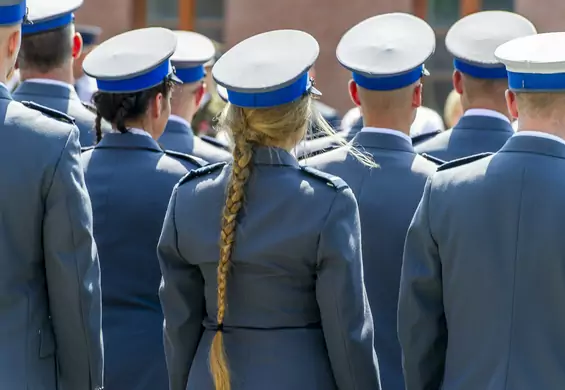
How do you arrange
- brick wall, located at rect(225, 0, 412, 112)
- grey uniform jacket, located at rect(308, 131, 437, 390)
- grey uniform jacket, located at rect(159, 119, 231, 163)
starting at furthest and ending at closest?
brick wall, located at rect(225, 0, 412, 112), grey uniform jacket, located at rect(159, 119, 231, 163), grey uniform jacket, located at rect(308, 131, 437, 390)

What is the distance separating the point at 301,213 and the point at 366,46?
1.13 metres

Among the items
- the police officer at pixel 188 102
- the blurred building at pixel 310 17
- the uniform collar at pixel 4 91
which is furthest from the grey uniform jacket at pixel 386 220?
the blurred building at pixel 310 17

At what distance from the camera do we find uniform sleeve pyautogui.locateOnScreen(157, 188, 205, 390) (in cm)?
362

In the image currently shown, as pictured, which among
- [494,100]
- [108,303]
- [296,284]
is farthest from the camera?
[494,100]

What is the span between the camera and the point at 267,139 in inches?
141

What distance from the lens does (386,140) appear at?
14.0 feet

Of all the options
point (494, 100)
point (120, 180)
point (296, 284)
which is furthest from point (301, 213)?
point (494, 100)

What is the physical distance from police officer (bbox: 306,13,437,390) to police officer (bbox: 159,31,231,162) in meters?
1.21

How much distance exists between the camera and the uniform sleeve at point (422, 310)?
135 inches

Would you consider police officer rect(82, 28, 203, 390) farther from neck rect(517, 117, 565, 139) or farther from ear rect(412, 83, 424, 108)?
neck rect(517, 117, 565, 139)

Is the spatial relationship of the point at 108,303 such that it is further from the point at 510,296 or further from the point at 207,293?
the point at 510,296

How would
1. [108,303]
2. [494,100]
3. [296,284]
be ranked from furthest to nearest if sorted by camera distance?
[494,100]
[108,303]
[296,284]

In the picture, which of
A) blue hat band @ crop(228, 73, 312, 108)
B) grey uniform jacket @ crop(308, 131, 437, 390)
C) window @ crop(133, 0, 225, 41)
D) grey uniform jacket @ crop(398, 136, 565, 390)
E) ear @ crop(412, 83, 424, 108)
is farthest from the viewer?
window @ crop(133, 0, 225, 41)

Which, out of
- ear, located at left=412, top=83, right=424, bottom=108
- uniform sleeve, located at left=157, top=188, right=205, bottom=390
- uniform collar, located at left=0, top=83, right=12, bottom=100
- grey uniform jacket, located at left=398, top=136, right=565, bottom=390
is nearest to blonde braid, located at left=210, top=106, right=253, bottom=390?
uniform sleeve, located at left=157, top=188, right=205, bottom=390
